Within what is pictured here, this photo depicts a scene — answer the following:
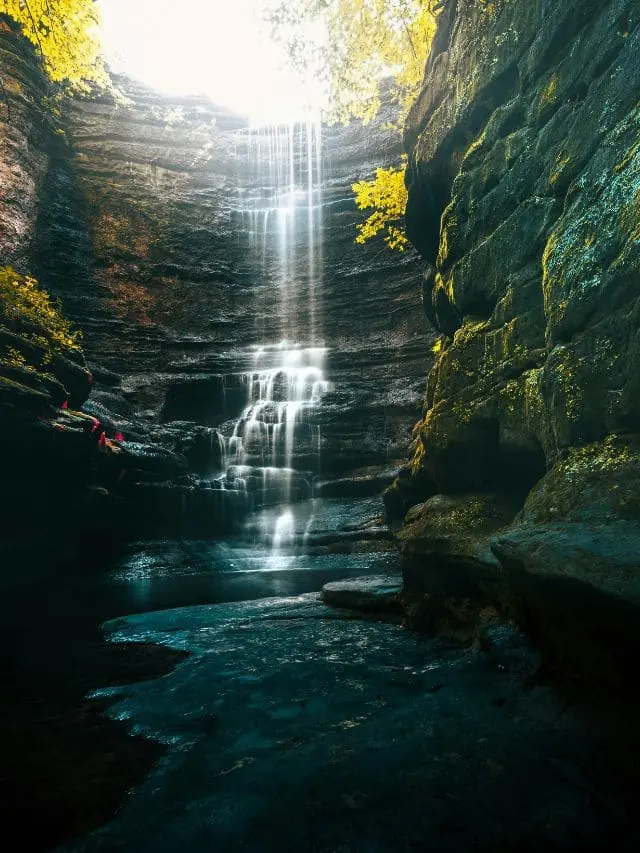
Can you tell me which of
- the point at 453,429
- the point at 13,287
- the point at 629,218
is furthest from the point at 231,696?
the point at 13,287

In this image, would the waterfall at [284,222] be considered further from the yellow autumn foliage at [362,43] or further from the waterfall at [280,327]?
the yellow autumn foliage at [362,43]

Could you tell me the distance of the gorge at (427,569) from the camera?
246 centimetres

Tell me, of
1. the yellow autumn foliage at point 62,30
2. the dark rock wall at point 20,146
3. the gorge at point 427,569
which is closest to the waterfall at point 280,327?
the gorge at point 427,569

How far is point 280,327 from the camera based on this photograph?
85.1 feet

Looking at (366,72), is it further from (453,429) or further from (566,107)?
(453,429)

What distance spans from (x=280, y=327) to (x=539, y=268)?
69.6ft

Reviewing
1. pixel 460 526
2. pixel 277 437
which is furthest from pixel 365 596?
pixel 277 437

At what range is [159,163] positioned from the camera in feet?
94.0

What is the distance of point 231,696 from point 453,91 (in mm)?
9662

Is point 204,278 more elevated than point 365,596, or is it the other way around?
point 204,278

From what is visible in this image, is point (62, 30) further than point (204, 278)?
No

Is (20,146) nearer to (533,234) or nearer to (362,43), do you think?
(362,43)

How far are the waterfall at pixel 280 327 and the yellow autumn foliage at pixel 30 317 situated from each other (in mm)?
6986

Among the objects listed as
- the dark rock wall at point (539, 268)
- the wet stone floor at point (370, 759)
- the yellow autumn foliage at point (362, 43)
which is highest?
the yellow autumn foliage at point (362, 43)
